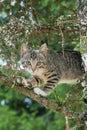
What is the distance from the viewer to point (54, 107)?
21.1ft

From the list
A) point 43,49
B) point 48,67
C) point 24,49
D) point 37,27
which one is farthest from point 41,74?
point 37,27

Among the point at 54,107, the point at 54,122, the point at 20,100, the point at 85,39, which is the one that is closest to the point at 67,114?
the point at 54,107

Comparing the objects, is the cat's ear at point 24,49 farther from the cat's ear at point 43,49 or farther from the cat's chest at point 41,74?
the cat's chest at point 41,74

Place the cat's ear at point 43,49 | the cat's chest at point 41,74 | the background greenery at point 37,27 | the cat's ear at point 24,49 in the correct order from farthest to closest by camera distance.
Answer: the cat's chest at point 41,74 < the cat's ear at point 43,49 < the cat's ear at point 24,49 < the background greenery at point 37,27

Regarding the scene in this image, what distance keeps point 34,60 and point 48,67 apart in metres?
0.19

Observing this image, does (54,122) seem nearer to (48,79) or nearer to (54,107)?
(48,79)

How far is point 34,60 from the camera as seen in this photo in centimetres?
782

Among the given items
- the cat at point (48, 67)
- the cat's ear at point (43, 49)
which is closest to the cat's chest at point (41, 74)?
the cat at point (48, 67)

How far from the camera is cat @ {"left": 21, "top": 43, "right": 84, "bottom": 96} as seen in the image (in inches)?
298

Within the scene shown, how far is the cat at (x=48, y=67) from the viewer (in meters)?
7.58

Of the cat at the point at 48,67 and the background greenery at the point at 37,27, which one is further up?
the background greenery at the point at 37,27

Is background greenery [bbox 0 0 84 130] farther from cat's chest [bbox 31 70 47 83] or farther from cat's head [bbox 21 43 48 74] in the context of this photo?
cat's chest [bbox 31 70 47 83]

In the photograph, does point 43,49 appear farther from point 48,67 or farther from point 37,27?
point 37,27

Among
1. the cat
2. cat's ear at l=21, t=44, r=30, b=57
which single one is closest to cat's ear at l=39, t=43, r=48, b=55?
the cat
